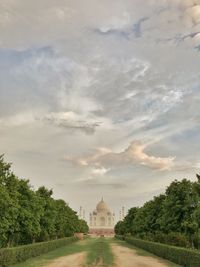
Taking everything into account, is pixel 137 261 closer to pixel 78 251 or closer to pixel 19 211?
pixel 19 211

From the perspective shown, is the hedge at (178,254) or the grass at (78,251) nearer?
the hedge at (178,254)

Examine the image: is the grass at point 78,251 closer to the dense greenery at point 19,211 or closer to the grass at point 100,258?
the grass at point 100,258

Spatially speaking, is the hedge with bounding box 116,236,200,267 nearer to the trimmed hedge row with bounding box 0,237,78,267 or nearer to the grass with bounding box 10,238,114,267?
the grass with bounding box 10,238,114,267

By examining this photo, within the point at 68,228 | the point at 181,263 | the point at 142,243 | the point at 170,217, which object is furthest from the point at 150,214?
the point at 68,228

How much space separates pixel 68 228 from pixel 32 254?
227 ft

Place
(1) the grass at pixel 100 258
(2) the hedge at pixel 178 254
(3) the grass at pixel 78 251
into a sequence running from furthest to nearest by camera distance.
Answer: (1) the grass at pixel 100 258, (3) the grass at pixel 78 251, (2) the hedge at pixel 178 254

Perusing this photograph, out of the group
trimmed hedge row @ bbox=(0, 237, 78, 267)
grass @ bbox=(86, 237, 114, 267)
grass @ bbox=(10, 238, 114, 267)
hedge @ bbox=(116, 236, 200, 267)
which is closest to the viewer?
hedge @ bbox=(116, 236, 200, 267)

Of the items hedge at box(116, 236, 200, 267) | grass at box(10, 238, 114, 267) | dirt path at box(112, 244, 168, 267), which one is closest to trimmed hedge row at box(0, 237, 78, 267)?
grass at box(10, 238, 114, 267)

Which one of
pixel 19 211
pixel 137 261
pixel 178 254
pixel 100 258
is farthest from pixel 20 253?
pixel 178 254

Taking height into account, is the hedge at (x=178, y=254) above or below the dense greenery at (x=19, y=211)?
below

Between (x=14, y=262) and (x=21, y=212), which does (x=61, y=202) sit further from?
(x=14, y=262)

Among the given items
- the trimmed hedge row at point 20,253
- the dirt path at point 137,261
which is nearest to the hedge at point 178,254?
the dirt path at point 137,261

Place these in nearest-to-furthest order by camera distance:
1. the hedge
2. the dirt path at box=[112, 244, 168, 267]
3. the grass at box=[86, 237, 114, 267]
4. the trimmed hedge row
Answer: the hedge
the trimmed hedge row
the dirt path at box=[112, 244, 168, 267]
the grass at box=[86, 237, 114, 267]

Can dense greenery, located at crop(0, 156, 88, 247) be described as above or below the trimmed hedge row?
above
